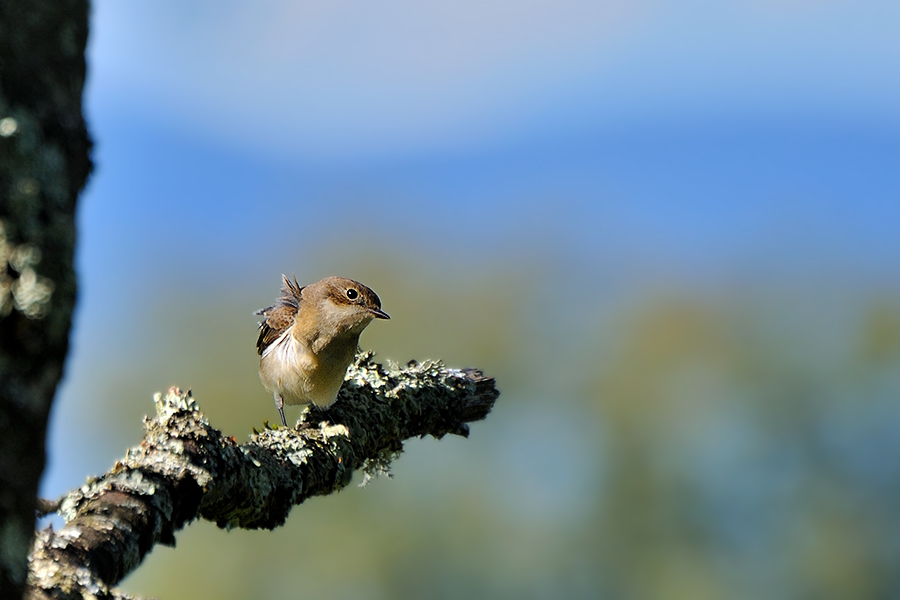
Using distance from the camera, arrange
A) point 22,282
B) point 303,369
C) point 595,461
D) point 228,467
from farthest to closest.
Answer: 1. point 595,461
2. point 303,369
3. point 228,467
4. point 22,282

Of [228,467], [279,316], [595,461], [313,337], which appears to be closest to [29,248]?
[228,467]

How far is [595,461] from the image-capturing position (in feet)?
87.8

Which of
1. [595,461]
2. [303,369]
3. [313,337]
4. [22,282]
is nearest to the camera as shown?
[22,282]

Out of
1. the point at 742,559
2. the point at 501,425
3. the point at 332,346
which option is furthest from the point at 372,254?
the point at 332,346

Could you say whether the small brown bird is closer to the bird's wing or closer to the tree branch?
the bird's wing

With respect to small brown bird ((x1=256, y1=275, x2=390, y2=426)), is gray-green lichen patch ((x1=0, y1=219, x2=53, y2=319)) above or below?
below

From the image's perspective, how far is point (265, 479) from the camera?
13.6 feet

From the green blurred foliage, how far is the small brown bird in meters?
14.1

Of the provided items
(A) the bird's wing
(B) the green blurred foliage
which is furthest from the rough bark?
(B) the green blurred foliage

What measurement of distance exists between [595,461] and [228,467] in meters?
24.0

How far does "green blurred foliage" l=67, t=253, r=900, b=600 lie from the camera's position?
22.1m

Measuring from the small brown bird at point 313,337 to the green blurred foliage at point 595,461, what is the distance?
1410 centimetres

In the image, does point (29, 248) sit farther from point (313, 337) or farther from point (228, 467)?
point (313, 337)

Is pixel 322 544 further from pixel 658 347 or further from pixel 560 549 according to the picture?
pixel 658 347
